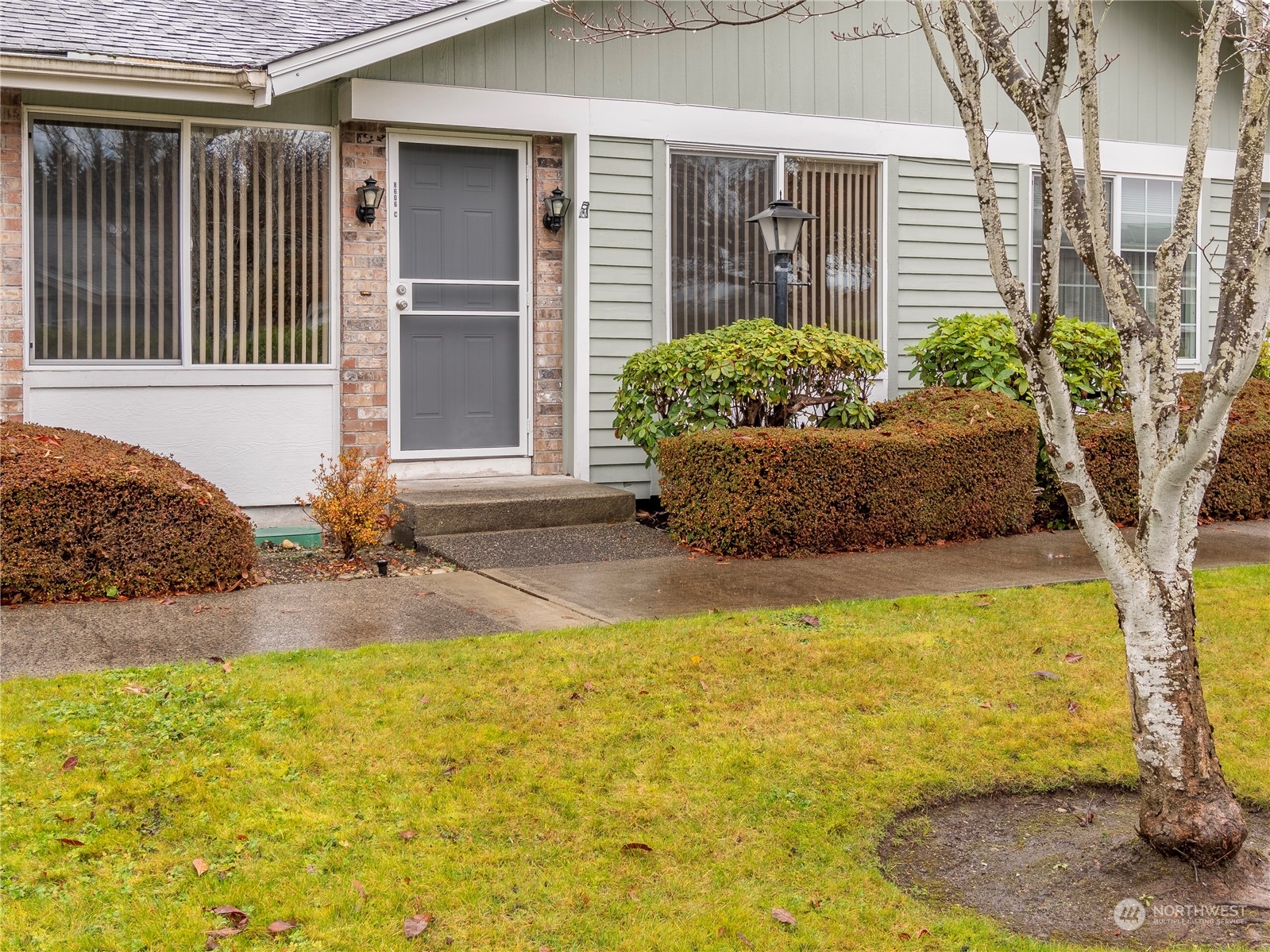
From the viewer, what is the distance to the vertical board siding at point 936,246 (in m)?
11.0

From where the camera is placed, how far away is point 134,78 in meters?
7.77

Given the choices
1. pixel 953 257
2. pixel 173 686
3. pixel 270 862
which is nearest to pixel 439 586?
pixel 173 686

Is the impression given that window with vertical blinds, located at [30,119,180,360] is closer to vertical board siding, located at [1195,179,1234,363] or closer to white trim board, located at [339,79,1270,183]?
white trim board, located at [339,79,1270,183]

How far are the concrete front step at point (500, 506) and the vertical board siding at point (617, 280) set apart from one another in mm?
539

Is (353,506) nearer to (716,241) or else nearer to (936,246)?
(716,241)

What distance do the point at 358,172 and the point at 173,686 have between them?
206 inches

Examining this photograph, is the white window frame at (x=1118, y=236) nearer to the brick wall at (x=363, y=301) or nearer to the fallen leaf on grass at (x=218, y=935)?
the brick wall at (x=363, y=301)

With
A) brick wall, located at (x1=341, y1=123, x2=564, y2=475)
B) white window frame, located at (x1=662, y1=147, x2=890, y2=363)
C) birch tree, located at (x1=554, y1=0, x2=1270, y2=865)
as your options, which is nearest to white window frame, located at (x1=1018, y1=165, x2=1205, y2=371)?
white window frame, located at (x1=662, y1=147, x2=890, y2=363)

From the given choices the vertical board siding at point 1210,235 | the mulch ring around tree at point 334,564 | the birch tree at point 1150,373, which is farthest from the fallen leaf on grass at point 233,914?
the vertical board siding at point 1210,235

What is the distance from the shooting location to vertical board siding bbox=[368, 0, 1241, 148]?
9.45 m

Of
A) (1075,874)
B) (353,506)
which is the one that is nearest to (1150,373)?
(1075,874)

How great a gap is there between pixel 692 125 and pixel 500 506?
359 centimetres

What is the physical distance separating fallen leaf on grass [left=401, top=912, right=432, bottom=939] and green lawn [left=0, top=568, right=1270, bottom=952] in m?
0.03

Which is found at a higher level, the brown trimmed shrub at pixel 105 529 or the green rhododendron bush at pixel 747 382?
the green rhododendron bush at pixel 747 382
